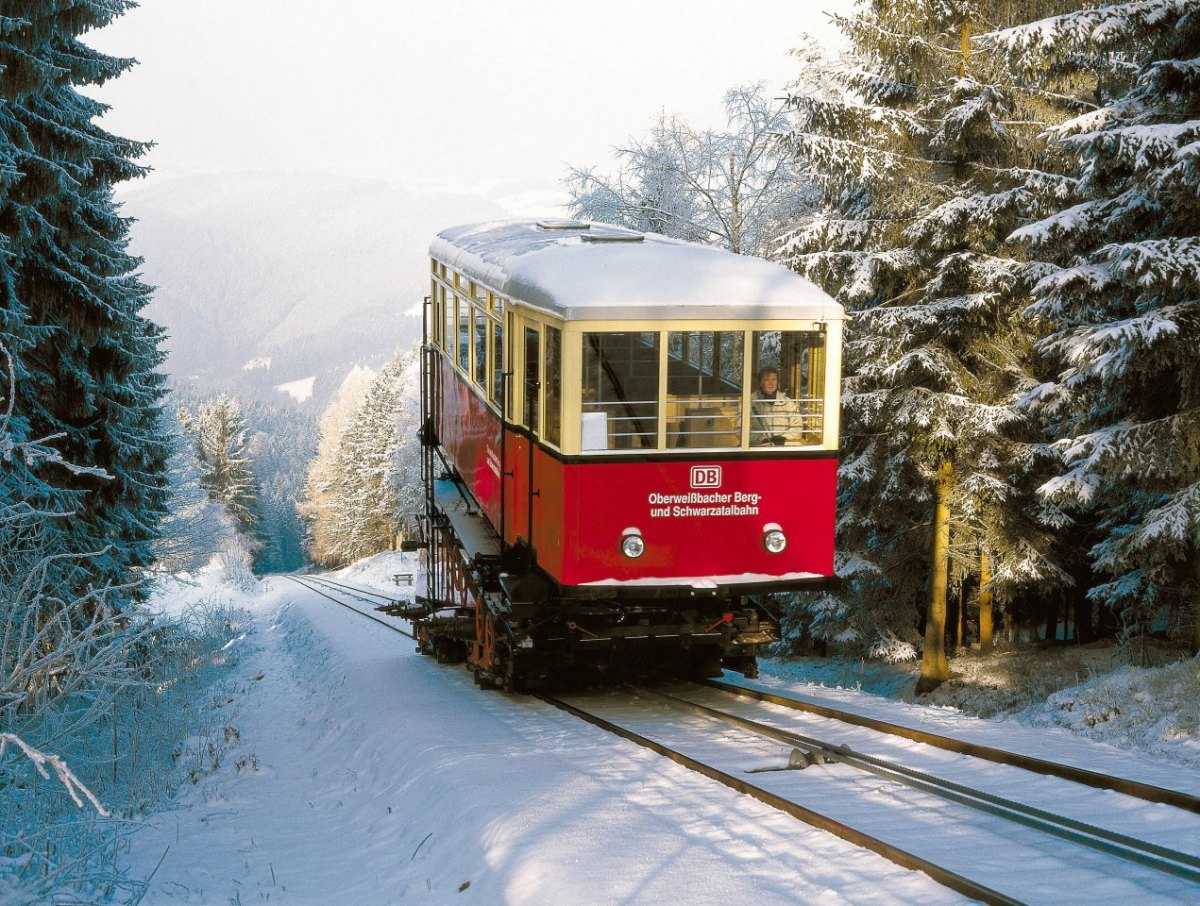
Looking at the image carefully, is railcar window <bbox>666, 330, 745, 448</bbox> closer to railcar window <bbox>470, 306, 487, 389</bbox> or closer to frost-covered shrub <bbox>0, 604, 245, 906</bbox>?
railcar window <bbox>470, 306, 487, 389</bbox>

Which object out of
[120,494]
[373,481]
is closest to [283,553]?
[373,481]

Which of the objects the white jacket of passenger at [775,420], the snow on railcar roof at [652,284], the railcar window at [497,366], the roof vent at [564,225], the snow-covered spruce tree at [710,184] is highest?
the snow-covered spruce tree at [710,184]

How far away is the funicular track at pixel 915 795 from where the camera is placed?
5.33 m

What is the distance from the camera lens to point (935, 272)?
1512 cm

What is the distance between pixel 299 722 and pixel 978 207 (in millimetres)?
10415

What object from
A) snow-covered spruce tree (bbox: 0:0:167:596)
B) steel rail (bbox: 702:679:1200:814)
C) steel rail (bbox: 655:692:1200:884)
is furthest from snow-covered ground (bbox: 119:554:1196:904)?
snow-covered spruce tree (bbox: 0:0:167:596)

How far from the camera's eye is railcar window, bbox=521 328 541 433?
9.73 meters

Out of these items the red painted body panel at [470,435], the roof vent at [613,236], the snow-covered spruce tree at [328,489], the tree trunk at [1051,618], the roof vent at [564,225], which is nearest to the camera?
the roof vent at [613,236]

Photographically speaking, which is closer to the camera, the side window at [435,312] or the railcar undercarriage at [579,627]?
the railcar undercarriage at [579,627]

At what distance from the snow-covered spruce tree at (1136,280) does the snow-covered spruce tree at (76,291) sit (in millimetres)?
9774

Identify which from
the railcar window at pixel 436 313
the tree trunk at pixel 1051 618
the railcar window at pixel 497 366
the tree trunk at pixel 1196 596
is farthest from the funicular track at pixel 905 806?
the tree trunk at pixel 1051 618

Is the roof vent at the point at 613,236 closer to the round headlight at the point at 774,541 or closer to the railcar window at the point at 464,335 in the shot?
the railcar window at the point at 464,335

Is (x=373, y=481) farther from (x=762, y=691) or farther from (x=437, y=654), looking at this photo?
(x=762, y=691)

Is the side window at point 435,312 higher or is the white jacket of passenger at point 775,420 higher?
the side window at point 435,312
